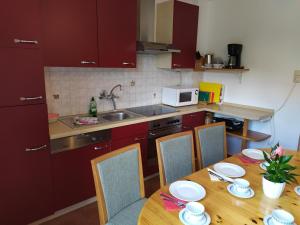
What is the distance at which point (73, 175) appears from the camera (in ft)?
6.82

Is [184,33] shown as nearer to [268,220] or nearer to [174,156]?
[174,156]

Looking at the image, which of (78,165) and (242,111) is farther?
(242,111)

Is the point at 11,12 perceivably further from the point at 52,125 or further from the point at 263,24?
the point at 263,24

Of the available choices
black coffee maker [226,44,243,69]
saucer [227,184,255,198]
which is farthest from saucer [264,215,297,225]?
black coffee maker [226,44,243,69]

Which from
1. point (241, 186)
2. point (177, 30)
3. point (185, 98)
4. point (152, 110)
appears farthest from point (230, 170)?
point (177, 30)

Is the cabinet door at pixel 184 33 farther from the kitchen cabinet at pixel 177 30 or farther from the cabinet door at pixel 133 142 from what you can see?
the cabinet door at pixel 133 142

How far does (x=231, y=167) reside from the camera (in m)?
1.59

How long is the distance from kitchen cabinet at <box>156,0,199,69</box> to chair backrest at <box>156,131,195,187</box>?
1.48m

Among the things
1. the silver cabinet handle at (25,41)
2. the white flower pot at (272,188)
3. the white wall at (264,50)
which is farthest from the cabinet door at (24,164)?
the white wall at (264,50)

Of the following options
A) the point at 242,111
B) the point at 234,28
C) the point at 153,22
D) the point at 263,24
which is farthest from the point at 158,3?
the point at 242,111

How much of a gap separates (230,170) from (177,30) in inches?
77.4

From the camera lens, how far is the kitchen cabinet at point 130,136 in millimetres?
2328

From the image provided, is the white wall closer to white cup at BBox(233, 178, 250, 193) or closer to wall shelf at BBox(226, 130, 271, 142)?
wall shelf at BBox(226, 130, 271, 142)

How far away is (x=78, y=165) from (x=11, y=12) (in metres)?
1.30
